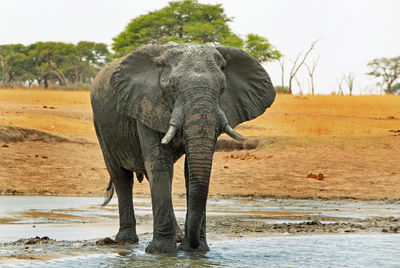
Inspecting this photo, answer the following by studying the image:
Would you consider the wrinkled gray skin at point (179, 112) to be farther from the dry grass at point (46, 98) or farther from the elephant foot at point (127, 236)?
the dry grass at point (46, 98)

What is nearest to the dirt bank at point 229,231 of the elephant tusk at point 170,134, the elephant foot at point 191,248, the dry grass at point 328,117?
the elephant foot at point 191,248

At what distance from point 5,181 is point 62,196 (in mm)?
1559

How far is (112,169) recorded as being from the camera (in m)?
8.51

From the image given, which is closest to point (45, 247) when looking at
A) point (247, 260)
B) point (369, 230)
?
point (247, 260)

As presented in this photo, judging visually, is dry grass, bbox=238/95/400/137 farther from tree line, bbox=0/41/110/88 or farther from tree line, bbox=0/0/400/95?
tree line, bbox=0/41/110/88

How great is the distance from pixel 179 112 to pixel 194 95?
8.6 inches

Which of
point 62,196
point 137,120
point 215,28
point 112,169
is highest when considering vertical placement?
point 215,28

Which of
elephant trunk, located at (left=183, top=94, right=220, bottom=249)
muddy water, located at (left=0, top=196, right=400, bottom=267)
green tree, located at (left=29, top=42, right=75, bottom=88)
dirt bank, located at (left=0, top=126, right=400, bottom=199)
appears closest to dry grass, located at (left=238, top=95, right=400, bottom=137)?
dirt bank, located at (left=0, top=126, right=400, bottom=199)

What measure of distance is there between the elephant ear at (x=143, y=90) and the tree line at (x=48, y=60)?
55170 millimetres

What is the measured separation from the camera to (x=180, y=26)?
5356cm

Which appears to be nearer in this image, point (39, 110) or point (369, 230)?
point (369, 230)

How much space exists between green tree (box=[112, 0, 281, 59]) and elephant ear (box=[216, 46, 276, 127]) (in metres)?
44.7

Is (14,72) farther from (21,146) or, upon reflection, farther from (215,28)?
(21,146)

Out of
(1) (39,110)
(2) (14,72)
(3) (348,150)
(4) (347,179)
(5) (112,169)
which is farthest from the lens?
(2) (14,72)
